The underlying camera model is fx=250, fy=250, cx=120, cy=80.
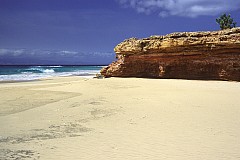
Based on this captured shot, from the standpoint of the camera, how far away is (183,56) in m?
17.6

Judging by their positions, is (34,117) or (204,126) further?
(34,117)

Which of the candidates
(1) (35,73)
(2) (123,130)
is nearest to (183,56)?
(2) (123,130)

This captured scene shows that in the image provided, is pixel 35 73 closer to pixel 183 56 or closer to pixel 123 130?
pixel 183 56

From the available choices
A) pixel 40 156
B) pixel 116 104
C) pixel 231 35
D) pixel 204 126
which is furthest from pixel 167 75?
pixel 40 156

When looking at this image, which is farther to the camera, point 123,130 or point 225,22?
point 225,22

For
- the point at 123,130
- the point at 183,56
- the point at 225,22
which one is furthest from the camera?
the point at 225,22

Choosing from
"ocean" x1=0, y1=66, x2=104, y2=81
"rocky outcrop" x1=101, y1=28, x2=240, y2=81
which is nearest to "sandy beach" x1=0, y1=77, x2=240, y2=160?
"rocky outcrop" x1=101, y1=28, x2=240, y2=81

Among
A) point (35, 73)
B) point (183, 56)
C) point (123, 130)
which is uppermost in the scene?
point (183, 56)

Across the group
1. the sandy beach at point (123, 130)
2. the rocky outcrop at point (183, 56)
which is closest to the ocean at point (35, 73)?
the rocky outcrop at point (183, 56)

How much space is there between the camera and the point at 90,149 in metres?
4.59

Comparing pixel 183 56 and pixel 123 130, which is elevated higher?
pixel 183 56

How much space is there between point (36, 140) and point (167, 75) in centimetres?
1462

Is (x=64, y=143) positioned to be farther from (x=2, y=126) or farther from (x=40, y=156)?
(x=2, y=126)

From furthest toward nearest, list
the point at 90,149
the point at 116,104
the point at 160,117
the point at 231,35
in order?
the point at 231,35, the point at 116,104, the point at 160,117, the point at 90,149
